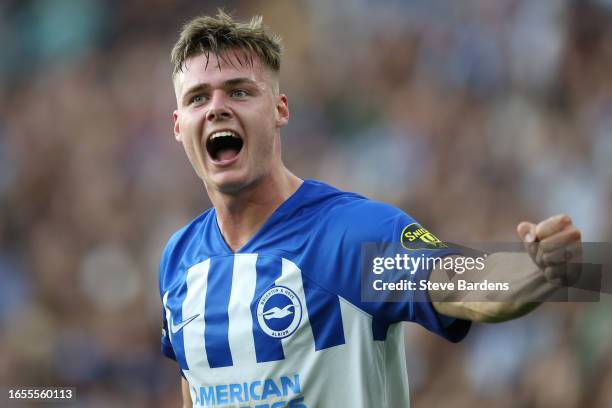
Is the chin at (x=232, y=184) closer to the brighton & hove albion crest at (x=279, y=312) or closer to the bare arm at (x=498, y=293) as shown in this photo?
the brighton & hove albion crest at (x=279, y=312)

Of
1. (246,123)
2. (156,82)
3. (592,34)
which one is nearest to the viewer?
(246,123)

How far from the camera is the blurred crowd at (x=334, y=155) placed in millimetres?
6316

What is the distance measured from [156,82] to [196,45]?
4.79m

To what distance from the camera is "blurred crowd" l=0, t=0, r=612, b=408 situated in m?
6.32

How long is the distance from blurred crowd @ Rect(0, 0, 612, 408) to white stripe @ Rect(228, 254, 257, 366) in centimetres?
334

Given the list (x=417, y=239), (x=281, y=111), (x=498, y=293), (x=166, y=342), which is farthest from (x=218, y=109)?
(x=498, y=293)

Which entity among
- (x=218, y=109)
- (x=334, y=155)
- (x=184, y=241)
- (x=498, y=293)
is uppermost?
(x=334, y=155)

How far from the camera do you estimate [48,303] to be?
25.1 feet

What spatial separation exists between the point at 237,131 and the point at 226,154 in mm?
108

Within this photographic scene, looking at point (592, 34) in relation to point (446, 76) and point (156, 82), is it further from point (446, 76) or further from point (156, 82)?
point (156, 82)

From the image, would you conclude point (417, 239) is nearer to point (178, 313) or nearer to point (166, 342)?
point (178, 313)

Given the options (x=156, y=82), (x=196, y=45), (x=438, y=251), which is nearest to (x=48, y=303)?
(x=156, y=82)

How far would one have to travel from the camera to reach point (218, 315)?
330 cm

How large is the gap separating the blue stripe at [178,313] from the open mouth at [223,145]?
48 cm
